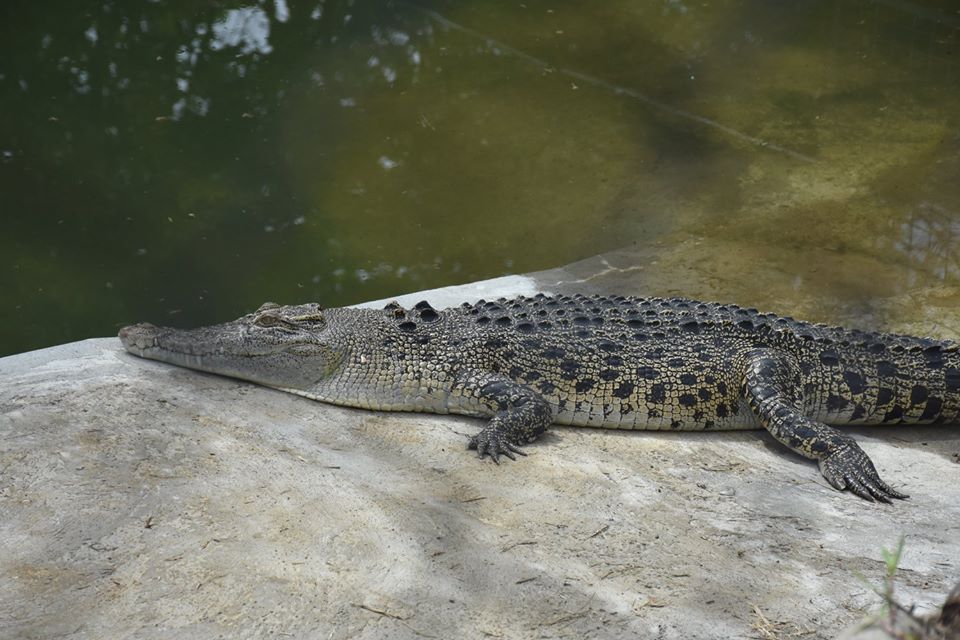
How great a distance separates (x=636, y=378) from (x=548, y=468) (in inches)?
34.7

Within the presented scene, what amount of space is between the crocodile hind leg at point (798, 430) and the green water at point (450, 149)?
208 cm

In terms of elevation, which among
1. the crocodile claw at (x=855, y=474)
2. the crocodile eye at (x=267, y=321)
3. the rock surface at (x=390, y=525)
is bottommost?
the rock surface at (x=390, y=525)

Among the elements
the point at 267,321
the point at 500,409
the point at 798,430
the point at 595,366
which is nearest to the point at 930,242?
Result: the point at 798,430

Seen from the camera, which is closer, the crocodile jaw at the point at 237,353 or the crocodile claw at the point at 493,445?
the crocodile claw at the point at 493,445

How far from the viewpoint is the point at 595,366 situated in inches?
212

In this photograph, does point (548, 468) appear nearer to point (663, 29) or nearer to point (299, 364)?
point (299, 364)

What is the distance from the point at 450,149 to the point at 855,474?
18.8ft

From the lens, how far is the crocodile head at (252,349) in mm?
5211

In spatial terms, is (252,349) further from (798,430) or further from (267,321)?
(798,430)

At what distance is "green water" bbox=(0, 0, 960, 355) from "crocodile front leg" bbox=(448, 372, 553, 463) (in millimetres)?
2635

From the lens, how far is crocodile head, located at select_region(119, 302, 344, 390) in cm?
521

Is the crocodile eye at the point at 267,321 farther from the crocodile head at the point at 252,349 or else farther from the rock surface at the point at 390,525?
the rock surface at the point at 390,525

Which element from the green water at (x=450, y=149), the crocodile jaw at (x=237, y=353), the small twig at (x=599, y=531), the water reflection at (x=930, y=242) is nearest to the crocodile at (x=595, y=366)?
the crocodile jaw at (x=237, y=353)

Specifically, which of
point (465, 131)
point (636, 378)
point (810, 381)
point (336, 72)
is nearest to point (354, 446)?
point (636, 378)
